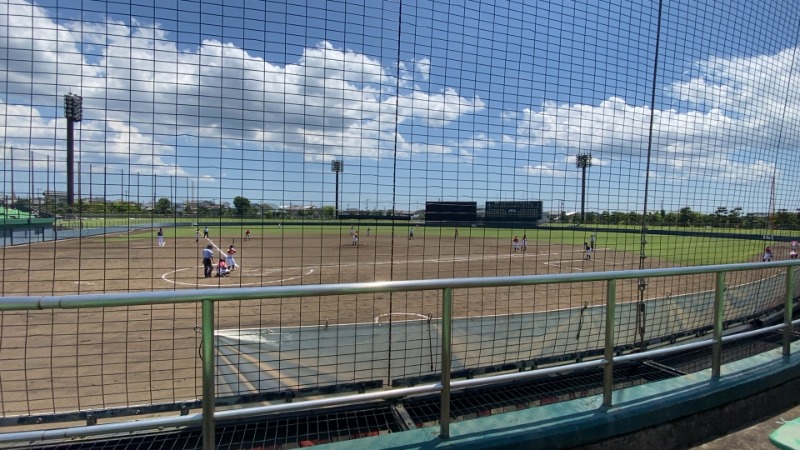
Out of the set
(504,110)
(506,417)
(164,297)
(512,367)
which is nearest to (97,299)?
(164,297)

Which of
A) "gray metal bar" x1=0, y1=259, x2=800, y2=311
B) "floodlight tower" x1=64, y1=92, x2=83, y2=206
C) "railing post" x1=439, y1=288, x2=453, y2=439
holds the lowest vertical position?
"railing post" x1=439, y1=288, x2=453, y2=439

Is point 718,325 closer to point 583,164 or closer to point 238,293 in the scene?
point 583,164

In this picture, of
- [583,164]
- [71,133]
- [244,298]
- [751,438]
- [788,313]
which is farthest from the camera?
[583,164]

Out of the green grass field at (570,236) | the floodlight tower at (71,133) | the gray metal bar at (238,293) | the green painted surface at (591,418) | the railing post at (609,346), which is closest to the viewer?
the gray metal bar at (238,293)

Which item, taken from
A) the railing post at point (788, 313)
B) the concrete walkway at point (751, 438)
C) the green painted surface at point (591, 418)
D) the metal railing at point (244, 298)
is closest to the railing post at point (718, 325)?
the green painted surface at point (591, 418)

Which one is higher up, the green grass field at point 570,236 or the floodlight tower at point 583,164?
the floodlight tower at point 583,164

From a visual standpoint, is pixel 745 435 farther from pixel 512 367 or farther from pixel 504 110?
pixel 504 110

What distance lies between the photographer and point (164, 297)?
1599 mm

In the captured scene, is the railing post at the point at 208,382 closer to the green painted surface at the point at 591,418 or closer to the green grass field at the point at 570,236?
the green painted surface at the point at 591,418

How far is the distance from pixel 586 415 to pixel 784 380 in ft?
7.07

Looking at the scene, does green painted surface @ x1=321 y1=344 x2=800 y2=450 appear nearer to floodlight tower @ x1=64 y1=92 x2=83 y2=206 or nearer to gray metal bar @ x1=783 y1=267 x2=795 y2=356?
gray metal bar @ x1=783 y1=267 x2=795 y2=356

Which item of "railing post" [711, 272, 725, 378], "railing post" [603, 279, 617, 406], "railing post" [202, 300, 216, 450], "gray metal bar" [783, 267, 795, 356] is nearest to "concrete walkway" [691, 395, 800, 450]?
"railing post" [711, 272, 725, 378]

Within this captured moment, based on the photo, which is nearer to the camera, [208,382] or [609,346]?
[208,382]

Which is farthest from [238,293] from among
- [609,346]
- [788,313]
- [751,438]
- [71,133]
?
[788,313]
